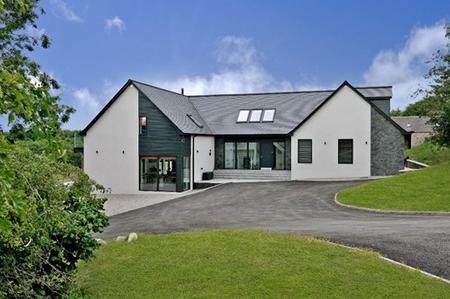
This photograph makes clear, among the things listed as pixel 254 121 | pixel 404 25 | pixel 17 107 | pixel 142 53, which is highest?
pixel 404 25

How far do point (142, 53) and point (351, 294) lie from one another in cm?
1663

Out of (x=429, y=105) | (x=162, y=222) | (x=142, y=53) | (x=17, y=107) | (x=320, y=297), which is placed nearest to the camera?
(x=17, y=107)

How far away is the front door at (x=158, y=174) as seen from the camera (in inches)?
1155

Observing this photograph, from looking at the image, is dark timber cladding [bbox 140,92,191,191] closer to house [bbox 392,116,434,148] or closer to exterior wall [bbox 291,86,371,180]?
exterior wall [bbox 291,86,371,180]

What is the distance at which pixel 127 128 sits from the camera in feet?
99.9

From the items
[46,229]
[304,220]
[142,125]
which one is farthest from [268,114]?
[46,229]

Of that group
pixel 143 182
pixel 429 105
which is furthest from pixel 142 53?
pixel 429 105

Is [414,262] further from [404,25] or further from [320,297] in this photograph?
[404,25]

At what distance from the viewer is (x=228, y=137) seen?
3459 centimetres

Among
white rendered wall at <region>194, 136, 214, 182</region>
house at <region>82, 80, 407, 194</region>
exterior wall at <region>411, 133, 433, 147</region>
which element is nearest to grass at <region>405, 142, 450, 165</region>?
exterior wall at <region>411, 133, 433, 147</region>

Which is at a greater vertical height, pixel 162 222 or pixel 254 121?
pixel 254 121

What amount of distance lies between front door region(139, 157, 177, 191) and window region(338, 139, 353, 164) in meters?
11.7

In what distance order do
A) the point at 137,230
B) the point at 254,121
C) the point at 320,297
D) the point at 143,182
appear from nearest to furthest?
the point at 320,297 → the point at 137,230 → the point at 143,182 → the point at 254,121

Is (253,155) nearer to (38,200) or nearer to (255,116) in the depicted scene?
(255,116)
